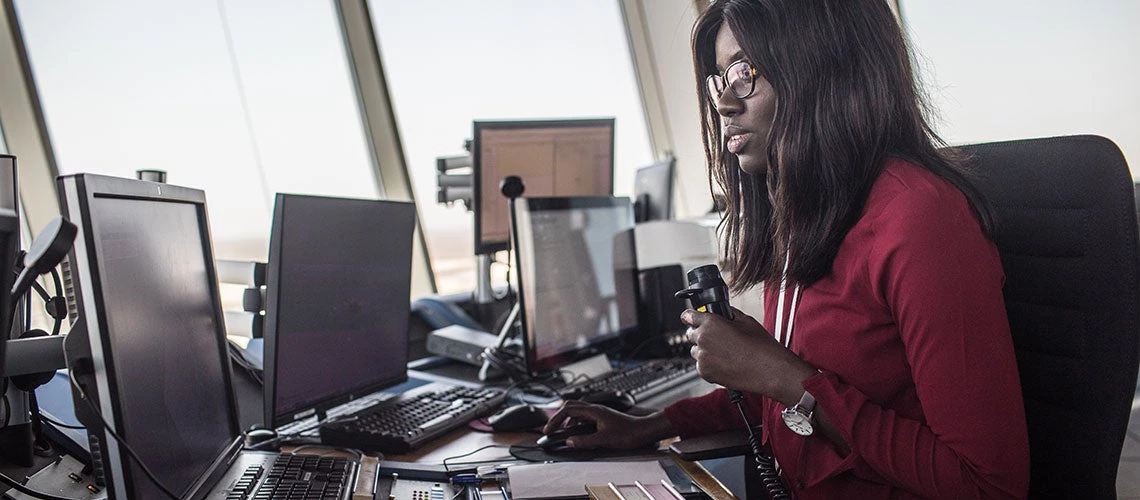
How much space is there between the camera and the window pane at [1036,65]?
3602mm

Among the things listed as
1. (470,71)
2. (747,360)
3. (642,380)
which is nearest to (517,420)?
(642,380)

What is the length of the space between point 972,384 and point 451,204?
6.35 ft

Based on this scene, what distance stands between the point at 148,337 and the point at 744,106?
0.86m

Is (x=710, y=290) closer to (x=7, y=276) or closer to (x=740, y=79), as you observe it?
(x=740, y=79)

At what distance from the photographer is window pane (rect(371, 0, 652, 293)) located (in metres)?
4.41

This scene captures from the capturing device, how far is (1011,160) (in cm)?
121

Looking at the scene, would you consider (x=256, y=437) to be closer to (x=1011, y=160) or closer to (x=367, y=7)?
(x=1011, y=160)

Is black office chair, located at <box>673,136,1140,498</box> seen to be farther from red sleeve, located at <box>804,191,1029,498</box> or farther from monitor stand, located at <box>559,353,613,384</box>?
monitor stand, located at <box>559,353,613,384</box>

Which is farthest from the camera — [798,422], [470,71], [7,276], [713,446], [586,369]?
[470,71]

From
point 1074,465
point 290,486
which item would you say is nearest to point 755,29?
point 1074,465

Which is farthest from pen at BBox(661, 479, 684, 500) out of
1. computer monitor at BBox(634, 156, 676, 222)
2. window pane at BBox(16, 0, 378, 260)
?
window pane at BBox(16, 0, 378, 260)

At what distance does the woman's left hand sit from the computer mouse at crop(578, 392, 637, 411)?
55 cm

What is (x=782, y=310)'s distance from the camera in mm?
1315

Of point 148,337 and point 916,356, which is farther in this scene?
point 916,356
